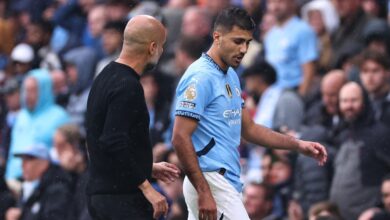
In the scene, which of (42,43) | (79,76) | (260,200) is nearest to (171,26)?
(79,76)

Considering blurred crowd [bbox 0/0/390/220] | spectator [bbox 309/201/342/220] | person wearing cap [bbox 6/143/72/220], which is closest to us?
spectator [bbox 309/201/342/220]

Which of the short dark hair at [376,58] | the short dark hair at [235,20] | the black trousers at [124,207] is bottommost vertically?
the black trousers at [124,207]

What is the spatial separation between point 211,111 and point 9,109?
9.19m

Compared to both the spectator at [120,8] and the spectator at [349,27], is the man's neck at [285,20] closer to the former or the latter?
the spectator at [349,27]

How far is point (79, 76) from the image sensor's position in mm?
17156

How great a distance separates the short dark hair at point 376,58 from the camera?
43.3 feet

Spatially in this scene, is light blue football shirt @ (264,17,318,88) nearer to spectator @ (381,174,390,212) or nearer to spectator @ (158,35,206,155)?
spectator @ (158,35,206,155)

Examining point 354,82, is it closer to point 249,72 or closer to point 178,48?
point 249,72

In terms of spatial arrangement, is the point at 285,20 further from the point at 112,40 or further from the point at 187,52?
the point at 112,40

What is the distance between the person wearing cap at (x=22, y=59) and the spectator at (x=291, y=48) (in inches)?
175

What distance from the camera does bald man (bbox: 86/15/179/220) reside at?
801 centimetres

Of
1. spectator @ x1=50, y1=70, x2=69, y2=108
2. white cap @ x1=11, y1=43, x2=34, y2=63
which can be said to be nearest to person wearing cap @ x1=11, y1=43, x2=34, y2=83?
white cap @ x1=11, y1=43, x2=34, y2=63

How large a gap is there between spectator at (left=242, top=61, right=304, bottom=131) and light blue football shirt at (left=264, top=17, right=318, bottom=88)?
428 mm

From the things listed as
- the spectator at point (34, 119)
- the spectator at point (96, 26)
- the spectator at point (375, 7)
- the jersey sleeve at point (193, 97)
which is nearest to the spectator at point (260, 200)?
the spectator at point (375, 7)
